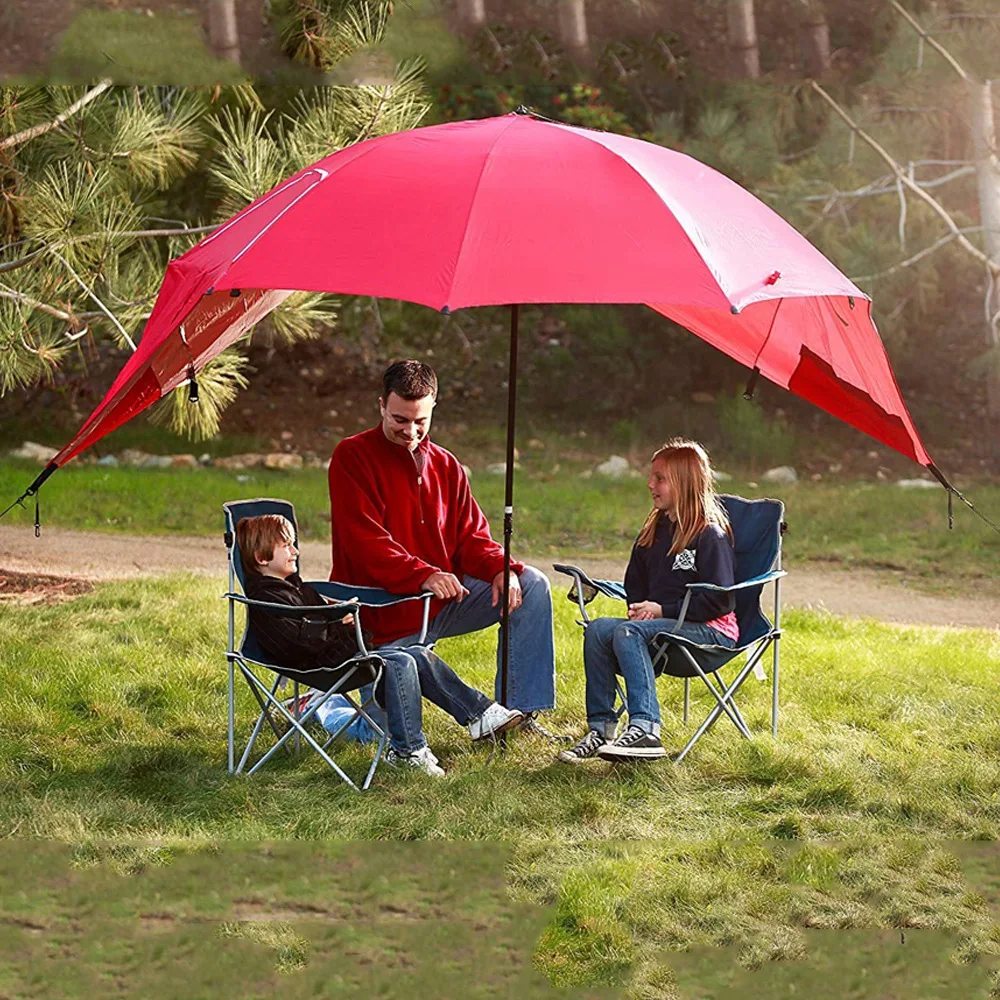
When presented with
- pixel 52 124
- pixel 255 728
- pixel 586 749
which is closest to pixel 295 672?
pixel 255 728

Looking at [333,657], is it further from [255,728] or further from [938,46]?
[938,46]

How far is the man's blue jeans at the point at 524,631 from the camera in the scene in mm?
3850

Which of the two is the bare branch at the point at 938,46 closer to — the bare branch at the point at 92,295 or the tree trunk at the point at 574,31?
the tree trunk at the point at 574,31

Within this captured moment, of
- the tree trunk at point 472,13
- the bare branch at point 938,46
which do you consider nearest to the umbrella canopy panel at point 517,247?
the bare branch at point 938,46

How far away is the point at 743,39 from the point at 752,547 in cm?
1013

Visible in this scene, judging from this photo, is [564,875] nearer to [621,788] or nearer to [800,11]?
[621,788]

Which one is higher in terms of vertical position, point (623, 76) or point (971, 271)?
point (623, 76)

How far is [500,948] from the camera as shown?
268cm

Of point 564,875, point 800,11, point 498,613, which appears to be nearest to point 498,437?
point 800,11

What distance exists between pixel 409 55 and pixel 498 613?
357 inches

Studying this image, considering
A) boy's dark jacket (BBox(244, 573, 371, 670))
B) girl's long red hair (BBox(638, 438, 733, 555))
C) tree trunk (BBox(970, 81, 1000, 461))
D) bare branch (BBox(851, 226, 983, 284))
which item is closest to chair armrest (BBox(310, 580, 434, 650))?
boy's dark jacket (BBox(244, 573, 371, 670))

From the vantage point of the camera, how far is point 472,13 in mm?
13523

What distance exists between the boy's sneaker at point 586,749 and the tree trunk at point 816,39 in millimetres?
10214

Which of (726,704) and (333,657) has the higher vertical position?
(333,657)
